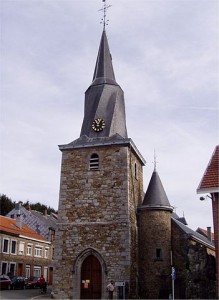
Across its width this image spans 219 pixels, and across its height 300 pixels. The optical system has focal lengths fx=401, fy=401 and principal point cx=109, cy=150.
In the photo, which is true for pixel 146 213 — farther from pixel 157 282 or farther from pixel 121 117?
A: pixel 121 117

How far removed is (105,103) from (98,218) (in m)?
7.81

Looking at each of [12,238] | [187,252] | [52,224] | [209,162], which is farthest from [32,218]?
[209,162]

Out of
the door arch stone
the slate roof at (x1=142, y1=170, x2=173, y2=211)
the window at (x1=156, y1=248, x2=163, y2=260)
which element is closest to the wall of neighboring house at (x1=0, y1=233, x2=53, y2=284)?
the door arch stone

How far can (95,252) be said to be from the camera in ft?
74.8

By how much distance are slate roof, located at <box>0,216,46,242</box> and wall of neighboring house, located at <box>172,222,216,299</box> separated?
1801 centimetres

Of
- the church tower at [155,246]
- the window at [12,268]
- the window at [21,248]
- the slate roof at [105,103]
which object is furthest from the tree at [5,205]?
the church tower at [155,246]

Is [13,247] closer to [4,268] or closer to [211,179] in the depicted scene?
[4,268]

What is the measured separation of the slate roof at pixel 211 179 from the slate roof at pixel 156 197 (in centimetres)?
707

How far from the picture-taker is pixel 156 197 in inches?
974

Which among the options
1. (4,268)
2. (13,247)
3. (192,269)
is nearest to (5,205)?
(13,247)

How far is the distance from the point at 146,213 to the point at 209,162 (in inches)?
300

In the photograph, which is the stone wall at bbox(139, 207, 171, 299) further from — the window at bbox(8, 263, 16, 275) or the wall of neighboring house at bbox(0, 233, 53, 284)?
the window at bbox(8, 263, 16, 275)

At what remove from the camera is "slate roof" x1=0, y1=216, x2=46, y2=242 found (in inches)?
1453

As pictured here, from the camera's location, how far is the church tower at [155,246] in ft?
75.3
